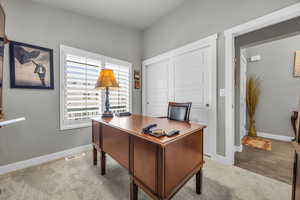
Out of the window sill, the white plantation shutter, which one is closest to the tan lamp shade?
the white plantation shutter

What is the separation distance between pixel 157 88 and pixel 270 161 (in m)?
2.57

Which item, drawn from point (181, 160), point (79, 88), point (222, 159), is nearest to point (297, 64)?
point (222, 159)

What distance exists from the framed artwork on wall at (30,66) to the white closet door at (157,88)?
2164 mm

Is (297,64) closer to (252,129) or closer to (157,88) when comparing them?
(252,129)

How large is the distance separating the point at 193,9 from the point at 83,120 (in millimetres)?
3174

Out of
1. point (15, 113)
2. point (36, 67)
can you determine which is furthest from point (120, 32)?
point (15, 113)

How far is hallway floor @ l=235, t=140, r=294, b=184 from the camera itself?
1771 millimetres

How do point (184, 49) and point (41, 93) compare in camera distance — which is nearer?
point (41, 93)

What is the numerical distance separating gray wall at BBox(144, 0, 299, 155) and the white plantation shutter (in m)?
1.08

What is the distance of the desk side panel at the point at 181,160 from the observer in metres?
0.92

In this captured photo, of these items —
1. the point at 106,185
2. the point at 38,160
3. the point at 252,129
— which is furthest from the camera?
the point at 252,129

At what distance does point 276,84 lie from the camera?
3.32 meters

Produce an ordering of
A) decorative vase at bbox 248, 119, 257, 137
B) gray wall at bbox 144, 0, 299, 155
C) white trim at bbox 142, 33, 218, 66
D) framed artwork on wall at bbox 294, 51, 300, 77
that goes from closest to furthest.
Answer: gray wall at bbox 144, 0, 299, 155 → white trim at bbox 142, 33, 218, 66 → framed artwork on wall at bbox 294, 51, 300, 77 → decorative vase at bbox 248, 119, 257, 137

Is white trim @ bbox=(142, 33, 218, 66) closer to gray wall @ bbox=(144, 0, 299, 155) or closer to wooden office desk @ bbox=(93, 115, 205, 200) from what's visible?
gray wall @ bbox=(144, 0, 299, 155)
